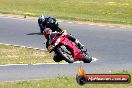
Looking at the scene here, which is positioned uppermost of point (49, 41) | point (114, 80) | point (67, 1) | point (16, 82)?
point (49, 41)

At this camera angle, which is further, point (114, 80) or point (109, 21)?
point (109, 21)

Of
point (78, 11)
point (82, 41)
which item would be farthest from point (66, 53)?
point (78, 11)

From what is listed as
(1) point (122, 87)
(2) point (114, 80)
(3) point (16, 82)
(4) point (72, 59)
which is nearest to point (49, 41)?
(4) point (72, 59)

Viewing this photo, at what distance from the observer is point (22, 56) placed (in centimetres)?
3359

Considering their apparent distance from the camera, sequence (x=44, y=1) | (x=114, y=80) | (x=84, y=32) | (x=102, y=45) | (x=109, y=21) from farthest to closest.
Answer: (x=44, y=1)
(x=109, y=21)
(x=84, y=32)
(x=102, y=45)
(x=114, y=80)

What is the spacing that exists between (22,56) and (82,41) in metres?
9.47

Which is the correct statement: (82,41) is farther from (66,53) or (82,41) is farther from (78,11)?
(66,53)

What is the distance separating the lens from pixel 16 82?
24.1 m

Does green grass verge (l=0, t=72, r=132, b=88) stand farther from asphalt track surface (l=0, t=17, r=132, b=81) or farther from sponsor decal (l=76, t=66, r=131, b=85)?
sponsor decal (l=76, t=66, r=131, b=85)

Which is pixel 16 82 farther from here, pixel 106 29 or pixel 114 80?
pixel 106 29

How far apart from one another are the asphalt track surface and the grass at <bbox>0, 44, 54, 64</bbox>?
4.71ft

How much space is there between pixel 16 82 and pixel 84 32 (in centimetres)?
2491

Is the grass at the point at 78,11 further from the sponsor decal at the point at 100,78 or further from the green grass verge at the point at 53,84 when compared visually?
the sponsor decal at the point at 100,78

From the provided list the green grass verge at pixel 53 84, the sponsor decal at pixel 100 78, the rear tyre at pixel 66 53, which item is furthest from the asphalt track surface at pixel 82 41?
the sponsor decal at pixel 100 78
